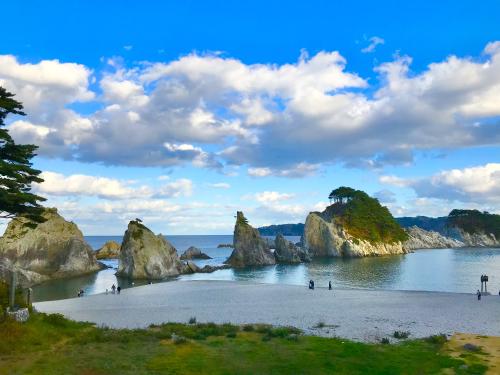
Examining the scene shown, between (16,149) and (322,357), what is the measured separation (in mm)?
24899

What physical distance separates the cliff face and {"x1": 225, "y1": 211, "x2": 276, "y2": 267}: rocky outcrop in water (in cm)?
3308

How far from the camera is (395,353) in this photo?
25328 millimetres

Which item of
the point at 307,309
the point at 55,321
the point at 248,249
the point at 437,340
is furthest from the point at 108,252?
the point at 437,340

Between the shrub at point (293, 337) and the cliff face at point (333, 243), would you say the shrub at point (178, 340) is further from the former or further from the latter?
the cliff face at point (333, 243)

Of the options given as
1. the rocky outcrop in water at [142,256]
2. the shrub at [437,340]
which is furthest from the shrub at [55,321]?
the rocky outcrop in water at [142,256]

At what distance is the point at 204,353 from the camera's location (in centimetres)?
2466

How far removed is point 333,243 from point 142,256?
90387 mm

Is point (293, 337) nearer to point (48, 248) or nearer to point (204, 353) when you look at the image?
point (204, 353)

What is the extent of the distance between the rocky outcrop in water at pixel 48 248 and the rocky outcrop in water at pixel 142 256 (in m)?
12.4

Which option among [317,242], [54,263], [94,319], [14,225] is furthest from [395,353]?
[317,242]

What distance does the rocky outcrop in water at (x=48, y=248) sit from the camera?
319ft

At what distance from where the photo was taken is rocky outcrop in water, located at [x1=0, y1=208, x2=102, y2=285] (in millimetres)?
97250

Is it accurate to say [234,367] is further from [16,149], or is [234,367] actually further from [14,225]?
[14,225]

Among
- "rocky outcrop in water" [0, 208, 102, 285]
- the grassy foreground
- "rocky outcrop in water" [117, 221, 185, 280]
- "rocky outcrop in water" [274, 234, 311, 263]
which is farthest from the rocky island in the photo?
the grassy foreground
